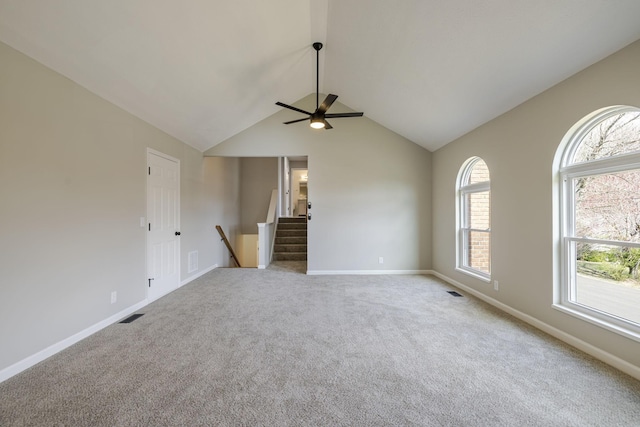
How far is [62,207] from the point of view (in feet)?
7.93

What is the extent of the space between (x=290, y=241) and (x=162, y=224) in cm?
358

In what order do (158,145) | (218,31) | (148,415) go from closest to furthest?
1. (148,415)
2. (218,31)
3. (158,145)

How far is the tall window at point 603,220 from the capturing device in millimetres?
2141

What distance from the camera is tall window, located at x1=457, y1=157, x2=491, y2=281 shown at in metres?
3.88

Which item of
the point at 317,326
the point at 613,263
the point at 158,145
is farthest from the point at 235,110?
the point at 613,263

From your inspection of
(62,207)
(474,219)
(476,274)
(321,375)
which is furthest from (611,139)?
(62,207)

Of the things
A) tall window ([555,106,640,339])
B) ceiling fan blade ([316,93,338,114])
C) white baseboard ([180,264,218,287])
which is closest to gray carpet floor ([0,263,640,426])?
tall window ([555,106,640,339])

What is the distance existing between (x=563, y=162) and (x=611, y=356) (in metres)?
1.73

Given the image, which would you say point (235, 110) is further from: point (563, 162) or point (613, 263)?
point (613, 263)

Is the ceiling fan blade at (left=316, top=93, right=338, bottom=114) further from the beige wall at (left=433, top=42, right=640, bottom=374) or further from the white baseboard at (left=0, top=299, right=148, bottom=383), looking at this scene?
the white baseboard at (left=0, top=299, right=148, bottom=383)

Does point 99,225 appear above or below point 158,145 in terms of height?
below

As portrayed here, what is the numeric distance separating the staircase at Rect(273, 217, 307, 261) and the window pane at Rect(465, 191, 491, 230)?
151 inches

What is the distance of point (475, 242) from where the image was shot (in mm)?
4191

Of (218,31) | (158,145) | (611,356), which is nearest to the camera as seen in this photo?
(611,356)
